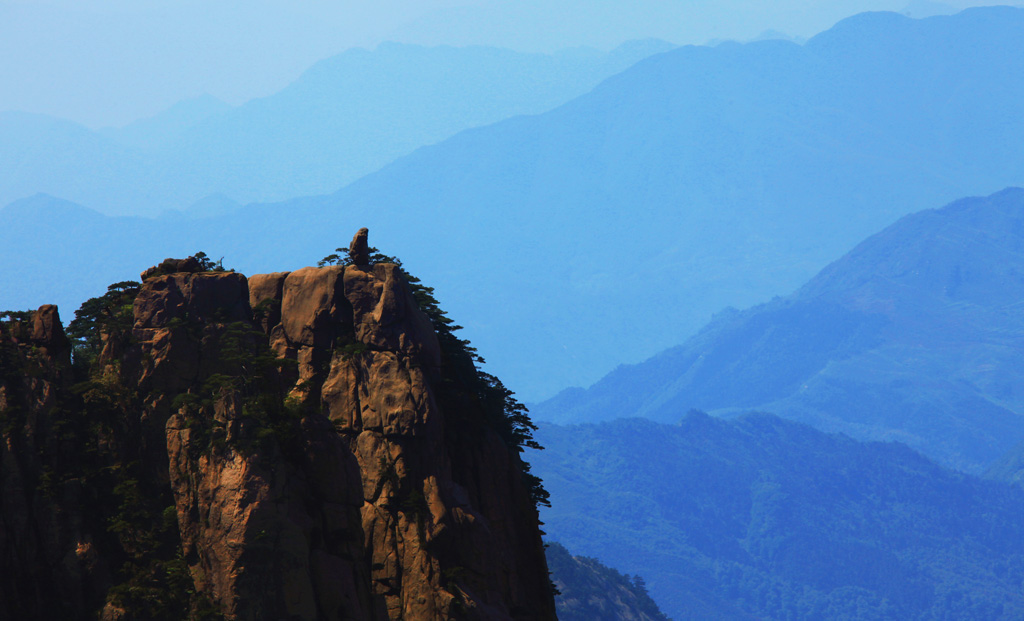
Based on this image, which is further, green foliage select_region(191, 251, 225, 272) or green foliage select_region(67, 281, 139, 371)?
green foliage select_region(191, 251, 225, 272)

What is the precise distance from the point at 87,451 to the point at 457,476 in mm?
15327

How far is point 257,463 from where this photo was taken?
36.5 meters

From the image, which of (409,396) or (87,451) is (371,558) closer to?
(409,396)

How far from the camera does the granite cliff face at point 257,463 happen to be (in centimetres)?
3672

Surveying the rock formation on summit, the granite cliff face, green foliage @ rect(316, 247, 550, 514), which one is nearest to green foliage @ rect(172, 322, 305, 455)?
the granite cliff face

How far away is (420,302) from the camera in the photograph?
53719 mm

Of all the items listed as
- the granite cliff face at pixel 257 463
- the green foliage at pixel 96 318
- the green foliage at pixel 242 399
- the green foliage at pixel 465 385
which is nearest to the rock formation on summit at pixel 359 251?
the granite cliff face at pixel 257 463

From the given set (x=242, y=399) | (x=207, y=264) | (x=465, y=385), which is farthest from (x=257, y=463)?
(x=207, y=264)

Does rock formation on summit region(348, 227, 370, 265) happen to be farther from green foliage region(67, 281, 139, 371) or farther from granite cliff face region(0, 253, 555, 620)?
green foliage region(67, 281, 139, 371)

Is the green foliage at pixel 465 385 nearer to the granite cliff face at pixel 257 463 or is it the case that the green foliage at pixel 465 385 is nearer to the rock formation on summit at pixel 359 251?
the granite cliff face at pixel 257 463

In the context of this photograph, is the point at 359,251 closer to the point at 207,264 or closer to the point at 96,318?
the point at 207,264

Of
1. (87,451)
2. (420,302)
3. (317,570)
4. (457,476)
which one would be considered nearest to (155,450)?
(87,451)

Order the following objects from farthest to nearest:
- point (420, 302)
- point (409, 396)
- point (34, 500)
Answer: point (420, 302) → point (409, 396) → point (34, 500)

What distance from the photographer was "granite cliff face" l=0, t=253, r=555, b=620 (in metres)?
36.7
